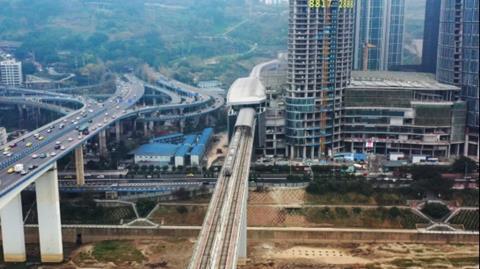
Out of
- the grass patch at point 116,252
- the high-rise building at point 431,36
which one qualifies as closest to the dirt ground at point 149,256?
the grass patch at point 116,252

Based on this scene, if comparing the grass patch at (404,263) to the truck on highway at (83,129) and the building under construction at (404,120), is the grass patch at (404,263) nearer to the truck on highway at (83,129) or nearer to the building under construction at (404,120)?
the building under construction at (404,120)

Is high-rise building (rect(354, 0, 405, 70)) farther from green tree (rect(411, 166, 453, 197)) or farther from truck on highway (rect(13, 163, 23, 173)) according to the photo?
truck on highway (rect(13, 163, 23, 173))

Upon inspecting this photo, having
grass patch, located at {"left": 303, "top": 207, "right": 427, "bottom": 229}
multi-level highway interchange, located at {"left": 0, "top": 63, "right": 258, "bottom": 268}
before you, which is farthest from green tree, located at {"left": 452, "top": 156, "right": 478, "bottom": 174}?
multi-level highway interchange, located at {"left": 0, "top": 63, "right": 258, "bottom": 268}

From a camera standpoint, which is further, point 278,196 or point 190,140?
point 190,140

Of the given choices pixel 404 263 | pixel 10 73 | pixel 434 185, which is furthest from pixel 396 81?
pixel 10 73

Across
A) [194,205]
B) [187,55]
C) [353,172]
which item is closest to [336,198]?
[353,172]

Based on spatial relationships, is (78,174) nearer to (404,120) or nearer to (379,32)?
(404,120)

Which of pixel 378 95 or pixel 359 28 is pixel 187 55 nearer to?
pixel 359 28
